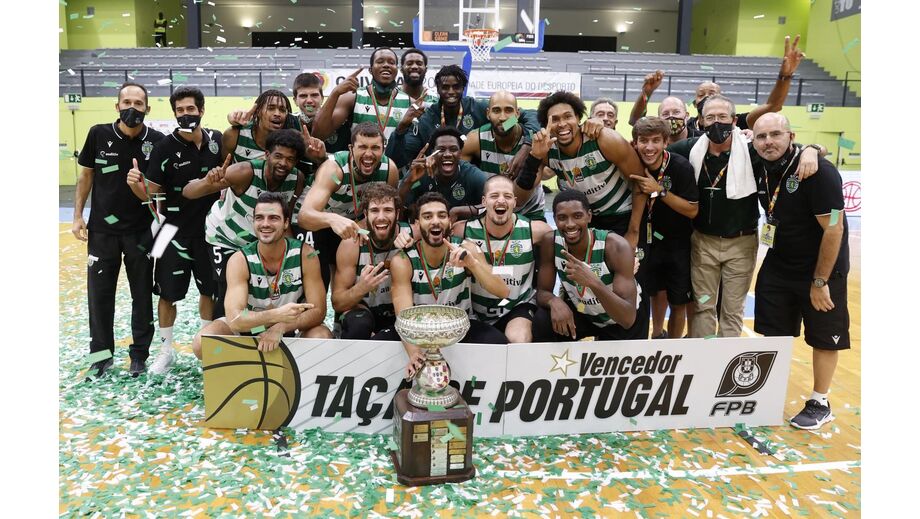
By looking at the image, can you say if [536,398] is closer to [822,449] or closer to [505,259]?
[505,259]

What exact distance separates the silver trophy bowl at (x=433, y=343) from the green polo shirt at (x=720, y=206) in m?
1.86

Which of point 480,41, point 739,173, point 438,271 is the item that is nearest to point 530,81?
point 480,41

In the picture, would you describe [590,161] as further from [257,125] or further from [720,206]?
[257,125]

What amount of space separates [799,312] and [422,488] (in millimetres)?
2459

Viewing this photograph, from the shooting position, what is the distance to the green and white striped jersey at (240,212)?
152 inches

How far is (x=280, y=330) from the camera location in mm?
3219

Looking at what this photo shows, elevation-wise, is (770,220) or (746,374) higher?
(770,220)

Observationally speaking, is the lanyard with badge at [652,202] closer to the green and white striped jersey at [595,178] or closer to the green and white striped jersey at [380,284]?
the green and white striped jersey at [595,178]

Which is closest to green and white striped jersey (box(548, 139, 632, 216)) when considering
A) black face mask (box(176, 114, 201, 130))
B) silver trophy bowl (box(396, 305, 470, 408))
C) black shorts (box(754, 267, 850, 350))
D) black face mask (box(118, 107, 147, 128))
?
black shorts (box(754, 267, 850, 350))

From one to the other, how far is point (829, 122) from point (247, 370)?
15.4 meters

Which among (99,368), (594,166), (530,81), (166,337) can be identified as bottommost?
(99,368)

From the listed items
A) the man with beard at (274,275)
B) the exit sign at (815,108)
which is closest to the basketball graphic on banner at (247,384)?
the man with beard at (274,275)

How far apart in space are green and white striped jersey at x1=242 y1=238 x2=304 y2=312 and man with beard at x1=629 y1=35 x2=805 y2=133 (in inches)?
103

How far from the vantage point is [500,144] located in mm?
4152
